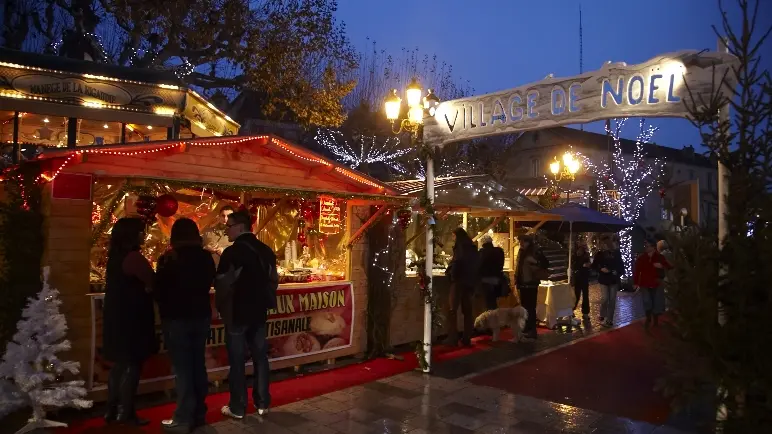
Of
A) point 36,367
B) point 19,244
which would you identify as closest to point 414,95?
point 19,244

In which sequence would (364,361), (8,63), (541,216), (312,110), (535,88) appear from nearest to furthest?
(535,88), (364,361), (8,63), (541,216), (312,110)

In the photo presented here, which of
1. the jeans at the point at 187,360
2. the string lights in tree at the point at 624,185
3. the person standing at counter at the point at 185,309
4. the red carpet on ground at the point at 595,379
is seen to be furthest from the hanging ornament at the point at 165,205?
the string lights in tree at the point at 624,185

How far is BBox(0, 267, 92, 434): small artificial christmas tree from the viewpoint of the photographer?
4605mm

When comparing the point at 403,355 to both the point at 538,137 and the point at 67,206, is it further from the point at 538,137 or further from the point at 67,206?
the point at 538,137

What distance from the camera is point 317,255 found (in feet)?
30.5

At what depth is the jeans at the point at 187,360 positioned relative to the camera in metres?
4.89

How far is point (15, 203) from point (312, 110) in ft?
39.0

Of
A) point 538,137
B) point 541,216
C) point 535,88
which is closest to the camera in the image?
point 535,88

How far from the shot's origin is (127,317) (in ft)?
16.1

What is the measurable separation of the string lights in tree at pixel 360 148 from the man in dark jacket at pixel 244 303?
20.5m

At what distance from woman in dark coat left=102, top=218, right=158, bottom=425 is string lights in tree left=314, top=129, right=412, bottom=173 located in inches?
821

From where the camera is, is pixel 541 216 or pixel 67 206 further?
pixel 541 216

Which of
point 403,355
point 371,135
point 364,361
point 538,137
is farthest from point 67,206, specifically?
point 538,137

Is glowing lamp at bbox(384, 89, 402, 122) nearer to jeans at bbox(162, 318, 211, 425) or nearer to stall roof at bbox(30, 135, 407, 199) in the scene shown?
stall roof at bbox(30, 135, 407, 199)
